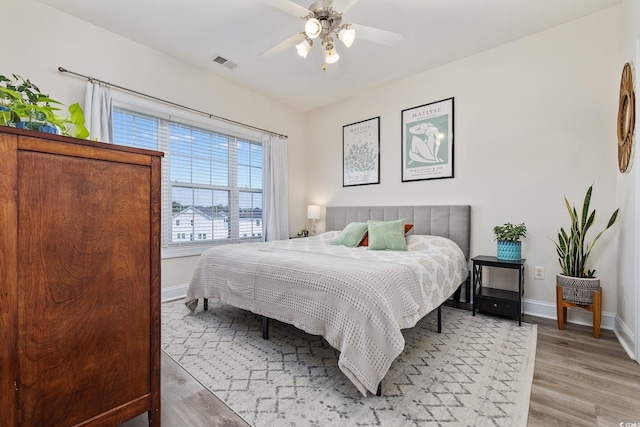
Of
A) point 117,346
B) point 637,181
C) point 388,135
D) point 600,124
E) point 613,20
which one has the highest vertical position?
point 613,20

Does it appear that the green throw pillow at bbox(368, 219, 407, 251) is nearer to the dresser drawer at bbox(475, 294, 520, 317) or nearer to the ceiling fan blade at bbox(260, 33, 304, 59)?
the dresser drawer at bbox(475, 294, 520, 317)

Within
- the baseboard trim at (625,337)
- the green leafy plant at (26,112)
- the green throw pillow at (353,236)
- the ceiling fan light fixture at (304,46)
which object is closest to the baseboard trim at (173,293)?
the green throw pillow at (353,236)

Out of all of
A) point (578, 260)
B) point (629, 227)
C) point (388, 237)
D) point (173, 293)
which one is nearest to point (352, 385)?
point (388, 237)

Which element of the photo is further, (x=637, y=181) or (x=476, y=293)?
(x=476, y=293)

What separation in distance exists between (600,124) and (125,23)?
15.2 ft

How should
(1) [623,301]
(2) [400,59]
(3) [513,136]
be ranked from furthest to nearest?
(2) [400,59]
(3) [513,136]
(1) [623,301]

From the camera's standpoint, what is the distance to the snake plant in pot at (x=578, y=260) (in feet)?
7.86

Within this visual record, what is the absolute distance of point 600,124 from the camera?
263cm

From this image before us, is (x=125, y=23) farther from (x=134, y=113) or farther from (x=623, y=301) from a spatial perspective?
(x=623, y=301)

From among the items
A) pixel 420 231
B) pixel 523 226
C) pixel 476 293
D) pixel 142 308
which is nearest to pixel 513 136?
pixel 523 226

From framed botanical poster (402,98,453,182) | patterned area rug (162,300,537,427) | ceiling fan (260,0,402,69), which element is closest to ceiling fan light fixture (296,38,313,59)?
ceiling fan (260,0,402,69)

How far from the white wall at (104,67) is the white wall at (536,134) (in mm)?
2468

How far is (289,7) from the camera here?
2076 millimetres

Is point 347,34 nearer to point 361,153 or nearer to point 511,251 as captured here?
point 361,153
